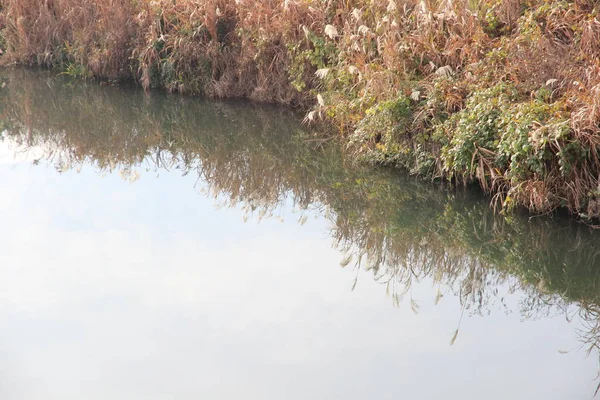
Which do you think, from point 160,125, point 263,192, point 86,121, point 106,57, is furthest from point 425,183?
point 106,57

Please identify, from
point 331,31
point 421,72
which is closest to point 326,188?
point 421,72

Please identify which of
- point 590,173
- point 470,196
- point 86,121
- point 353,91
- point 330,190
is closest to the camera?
point 590,173

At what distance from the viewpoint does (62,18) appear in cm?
1516

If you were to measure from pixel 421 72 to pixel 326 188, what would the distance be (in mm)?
1855

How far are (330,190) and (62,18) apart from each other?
928cm

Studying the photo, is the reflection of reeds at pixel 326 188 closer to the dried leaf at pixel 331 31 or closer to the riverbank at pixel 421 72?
the riverbank at pixel 421 72

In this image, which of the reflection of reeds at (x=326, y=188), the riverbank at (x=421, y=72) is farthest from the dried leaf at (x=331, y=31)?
the reflection of reeds at (x=326, y=188)

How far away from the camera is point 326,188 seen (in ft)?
27.7

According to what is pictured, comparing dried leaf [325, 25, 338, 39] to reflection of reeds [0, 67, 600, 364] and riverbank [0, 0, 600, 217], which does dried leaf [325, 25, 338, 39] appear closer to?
riverbank [0, 0, 600, 217]

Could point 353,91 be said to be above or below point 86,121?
above

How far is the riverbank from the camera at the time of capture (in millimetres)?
6785

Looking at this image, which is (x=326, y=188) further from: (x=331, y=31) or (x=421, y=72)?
(x=331, y=31)

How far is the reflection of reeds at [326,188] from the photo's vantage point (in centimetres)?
612

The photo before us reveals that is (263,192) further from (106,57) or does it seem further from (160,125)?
(106,57)
